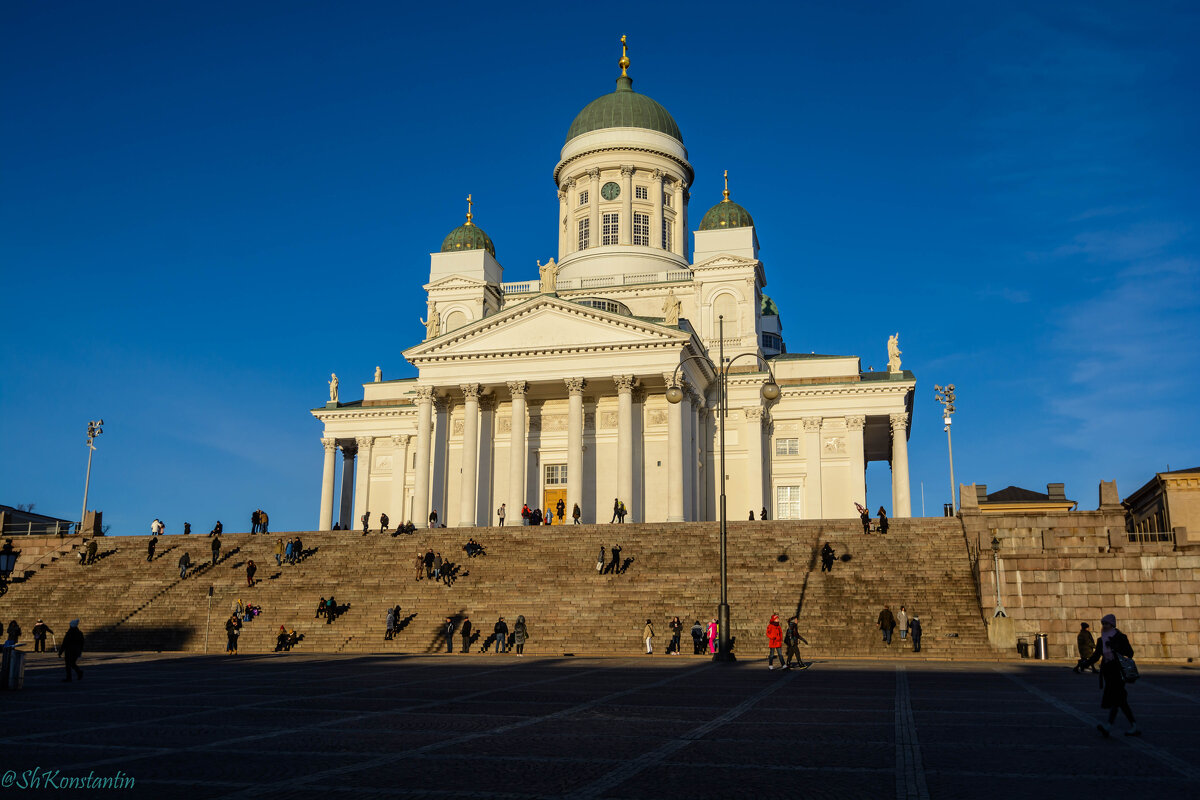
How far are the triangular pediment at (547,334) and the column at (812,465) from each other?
12.2 meters

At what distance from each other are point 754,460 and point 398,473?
22693 mm

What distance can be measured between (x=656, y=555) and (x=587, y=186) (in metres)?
38.6

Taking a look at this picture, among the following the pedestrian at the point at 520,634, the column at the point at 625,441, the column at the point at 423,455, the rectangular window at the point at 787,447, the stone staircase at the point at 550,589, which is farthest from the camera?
the rectangular window at the point at 787,447

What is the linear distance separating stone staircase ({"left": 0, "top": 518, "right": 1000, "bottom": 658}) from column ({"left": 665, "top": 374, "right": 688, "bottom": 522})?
6269 mm

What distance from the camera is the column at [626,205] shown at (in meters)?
70.0

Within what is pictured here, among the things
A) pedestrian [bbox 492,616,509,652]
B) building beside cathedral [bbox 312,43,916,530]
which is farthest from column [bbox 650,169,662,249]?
pedestrian [bbox 492,616,509,652]

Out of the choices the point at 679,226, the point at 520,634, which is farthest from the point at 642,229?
the point at 520,634

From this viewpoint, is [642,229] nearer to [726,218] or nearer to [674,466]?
[726,218]

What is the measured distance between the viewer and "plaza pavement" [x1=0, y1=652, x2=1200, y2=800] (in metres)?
9.94

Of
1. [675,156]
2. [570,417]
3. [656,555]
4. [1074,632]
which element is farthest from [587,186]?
[1074,632]

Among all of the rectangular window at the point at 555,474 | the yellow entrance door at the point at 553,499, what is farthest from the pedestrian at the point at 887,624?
the rectangular window at the point at 555,474

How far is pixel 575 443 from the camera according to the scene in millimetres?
52031

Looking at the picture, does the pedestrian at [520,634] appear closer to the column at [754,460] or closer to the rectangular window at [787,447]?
the column at [754,460]

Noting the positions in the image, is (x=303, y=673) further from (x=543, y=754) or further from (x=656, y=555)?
(x=656, y=555)
